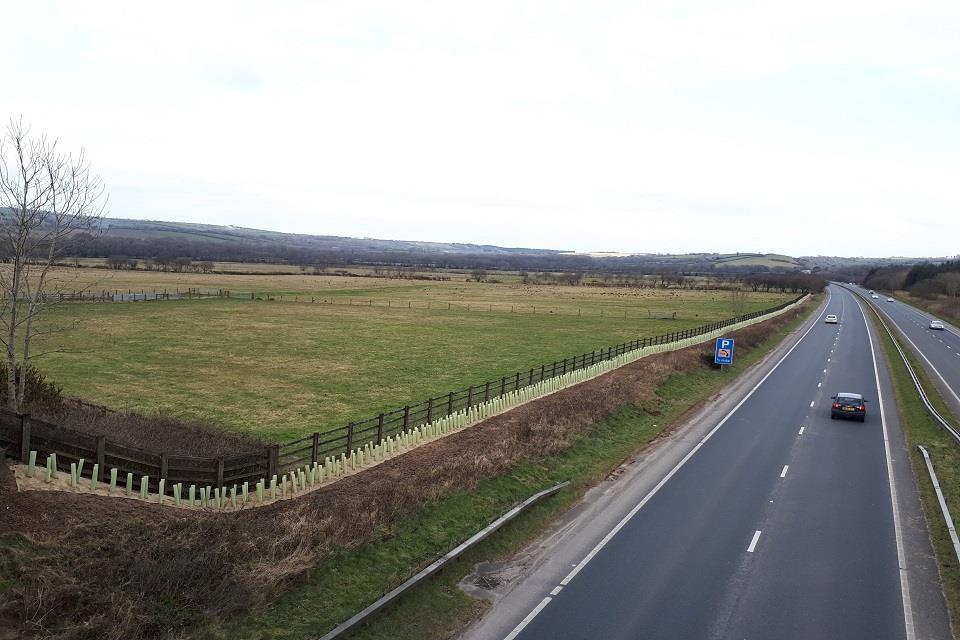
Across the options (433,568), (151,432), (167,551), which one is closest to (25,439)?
(167,551)

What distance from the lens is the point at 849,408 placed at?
102 ft

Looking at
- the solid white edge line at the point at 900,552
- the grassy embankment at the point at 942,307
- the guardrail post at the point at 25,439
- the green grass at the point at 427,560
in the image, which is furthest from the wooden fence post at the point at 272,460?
the grassy embankment at the point at 942,307

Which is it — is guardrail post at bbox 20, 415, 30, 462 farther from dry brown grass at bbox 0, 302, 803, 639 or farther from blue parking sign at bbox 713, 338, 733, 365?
blue parking sign at bbox 713, 338, 733, 365

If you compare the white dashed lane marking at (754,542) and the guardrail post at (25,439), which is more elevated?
the guardrail post at (25,439)

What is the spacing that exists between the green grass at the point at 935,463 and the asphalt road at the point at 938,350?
2.59 ft

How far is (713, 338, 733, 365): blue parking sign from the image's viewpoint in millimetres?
45125

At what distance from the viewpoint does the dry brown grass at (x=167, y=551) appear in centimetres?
1030

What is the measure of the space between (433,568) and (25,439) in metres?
8.94

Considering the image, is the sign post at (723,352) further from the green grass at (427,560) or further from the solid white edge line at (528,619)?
the solid white edge line at (528,619)

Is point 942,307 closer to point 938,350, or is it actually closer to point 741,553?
point 938,350

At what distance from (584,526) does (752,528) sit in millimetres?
4346

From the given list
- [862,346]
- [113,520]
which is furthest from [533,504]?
[862,346]

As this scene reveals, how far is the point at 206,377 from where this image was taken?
37750mm

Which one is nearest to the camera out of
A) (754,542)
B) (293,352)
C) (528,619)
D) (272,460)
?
(528,619)
